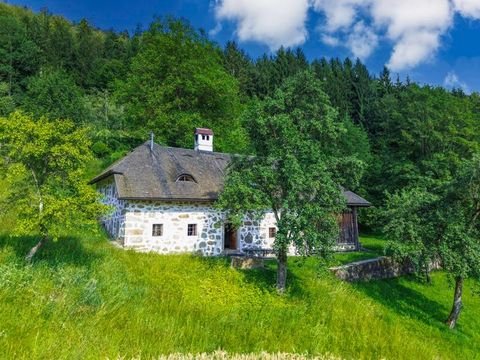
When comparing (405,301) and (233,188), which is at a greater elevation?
(233,188)

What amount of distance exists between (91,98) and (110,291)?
38.9 m

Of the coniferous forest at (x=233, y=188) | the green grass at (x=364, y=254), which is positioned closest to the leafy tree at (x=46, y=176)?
the coniferous forest at (x=233, y=188)

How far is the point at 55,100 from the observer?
31953mm

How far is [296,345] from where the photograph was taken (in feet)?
20.6

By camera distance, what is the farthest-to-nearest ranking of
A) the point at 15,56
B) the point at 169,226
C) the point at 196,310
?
the point at 15,56 → the point at 169,226 → the point at 196,310

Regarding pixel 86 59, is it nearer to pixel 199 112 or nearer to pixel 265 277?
pixel 199 112

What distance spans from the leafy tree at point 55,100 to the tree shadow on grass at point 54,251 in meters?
20.7

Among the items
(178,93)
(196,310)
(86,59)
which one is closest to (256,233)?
(196,310)

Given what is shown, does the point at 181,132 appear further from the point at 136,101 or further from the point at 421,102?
the point at 421,102

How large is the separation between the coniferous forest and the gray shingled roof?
3.05 meters

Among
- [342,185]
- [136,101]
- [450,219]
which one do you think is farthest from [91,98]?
[450,219]

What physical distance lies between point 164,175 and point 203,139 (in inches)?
239

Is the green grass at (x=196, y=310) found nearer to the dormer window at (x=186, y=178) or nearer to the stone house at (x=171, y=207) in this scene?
the stone house at (x=171, y=207)

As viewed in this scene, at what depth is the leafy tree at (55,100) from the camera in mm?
31141
